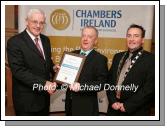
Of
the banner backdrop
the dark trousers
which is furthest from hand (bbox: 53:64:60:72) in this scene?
the dark trousers

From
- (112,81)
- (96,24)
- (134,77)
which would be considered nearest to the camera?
(134,77)

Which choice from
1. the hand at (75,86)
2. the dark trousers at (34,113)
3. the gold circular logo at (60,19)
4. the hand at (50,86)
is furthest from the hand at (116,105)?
the gold circular logo at (60,19)

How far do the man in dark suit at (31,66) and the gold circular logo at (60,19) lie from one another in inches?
12.4

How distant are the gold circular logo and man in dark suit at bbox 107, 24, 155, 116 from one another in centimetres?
64

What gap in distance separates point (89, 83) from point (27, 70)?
1.50 feet

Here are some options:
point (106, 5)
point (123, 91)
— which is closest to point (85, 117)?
point (123, 91)

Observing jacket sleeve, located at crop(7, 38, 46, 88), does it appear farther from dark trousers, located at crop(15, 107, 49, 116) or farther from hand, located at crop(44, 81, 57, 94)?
dark trousers, located at crop(15, 107, 49, 116)

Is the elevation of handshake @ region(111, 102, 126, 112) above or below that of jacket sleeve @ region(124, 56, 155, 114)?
below

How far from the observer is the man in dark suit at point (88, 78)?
2004 mm

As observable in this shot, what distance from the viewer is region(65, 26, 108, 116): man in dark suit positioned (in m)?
2.00

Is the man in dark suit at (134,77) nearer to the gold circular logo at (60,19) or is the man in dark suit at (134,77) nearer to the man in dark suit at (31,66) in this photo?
the man in dark suit at (31,66)

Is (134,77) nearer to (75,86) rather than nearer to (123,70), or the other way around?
(123,70)

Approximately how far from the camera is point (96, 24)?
232 cm

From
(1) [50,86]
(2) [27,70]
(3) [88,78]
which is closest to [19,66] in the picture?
(2) [27,70]
